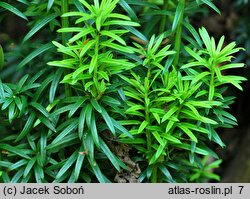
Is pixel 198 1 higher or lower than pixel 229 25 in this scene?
higher

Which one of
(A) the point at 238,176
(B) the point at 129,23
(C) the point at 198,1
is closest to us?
(B) the point at 129,23

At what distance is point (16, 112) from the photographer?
1760mm

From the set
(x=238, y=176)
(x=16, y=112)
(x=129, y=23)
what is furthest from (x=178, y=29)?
(x=238, y=176)

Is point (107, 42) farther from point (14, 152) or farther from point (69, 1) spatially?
point (14, 152)

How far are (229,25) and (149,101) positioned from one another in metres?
1.87

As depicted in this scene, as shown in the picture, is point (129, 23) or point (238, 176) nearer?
point (129, 23)

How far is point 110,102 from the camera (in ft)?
5.49

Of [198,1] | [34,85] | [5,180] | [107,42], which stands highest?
→ [198,1]

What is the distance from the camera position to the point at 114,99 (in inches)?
65.9

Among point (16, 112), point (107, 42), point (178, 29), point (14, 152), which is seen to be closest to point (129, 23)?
point (107, 42)

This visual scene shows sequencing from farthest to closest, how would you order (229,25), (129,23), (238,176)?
1. (229,25)
2. (238,176)
3. (129,23)

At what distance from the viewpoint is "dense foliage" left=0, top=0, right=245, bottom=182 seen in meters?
1.65

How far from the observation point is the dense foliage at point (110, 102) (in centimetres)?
165

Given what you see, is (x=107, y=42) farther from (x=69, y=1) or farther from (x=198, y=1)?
(x=198, y=1)
